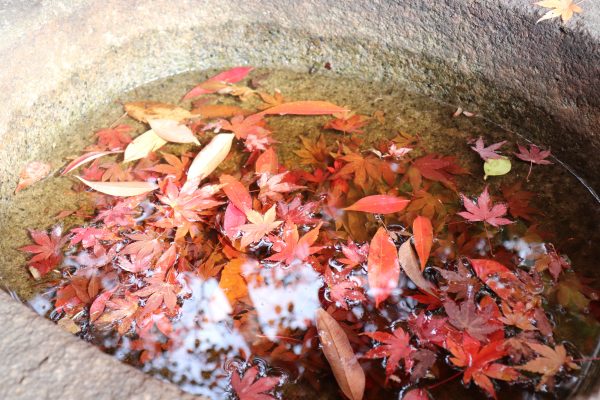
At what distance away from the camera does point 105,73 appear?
7.01ft

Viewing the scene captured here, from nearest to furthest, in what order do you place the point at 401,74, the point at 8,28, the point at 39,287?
1. the point at 39,287
2. the point at 8,28
3. the point at 401,74

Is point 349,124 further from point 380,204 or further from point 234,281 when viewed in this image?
point 234,281

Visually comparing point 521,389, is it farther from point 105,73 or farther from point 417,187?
point 105,73

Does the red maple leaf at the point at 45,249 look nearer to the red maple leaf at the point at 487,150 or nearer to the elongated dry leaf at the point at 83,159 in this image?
the elongated dry leaf at the point at 83,159

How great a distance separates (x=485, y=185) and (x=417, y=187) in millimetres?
232

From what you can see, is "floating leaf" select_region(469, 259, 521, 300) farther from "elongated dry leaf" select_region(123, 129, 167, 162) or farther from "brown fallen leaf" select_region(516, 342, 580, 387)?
"elongated dry leaf" select_region(123, 129, 167, 162)

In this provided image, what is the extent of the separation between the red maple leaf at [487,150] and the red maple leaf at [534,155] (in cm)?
7

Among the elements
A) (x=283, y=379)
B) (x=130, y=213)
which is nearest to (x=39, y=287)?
(x=130, y=213)

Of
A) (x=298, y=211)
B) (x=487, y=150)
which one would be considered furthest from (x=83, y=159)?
(x=487, y=150)

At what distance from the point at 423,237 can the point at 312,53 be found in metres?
1.07

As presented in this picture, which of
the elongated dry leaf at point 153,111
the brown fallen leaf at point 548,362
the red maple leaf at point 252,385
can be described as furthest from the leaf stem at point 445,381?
the elongated dry leaf at point 153,111

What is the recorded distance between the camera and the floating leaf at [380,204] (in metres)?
1.62

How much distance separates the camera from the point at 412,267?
57.7 inches

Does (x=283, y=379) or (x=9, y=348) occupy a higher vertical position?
(x=9, y=348)
